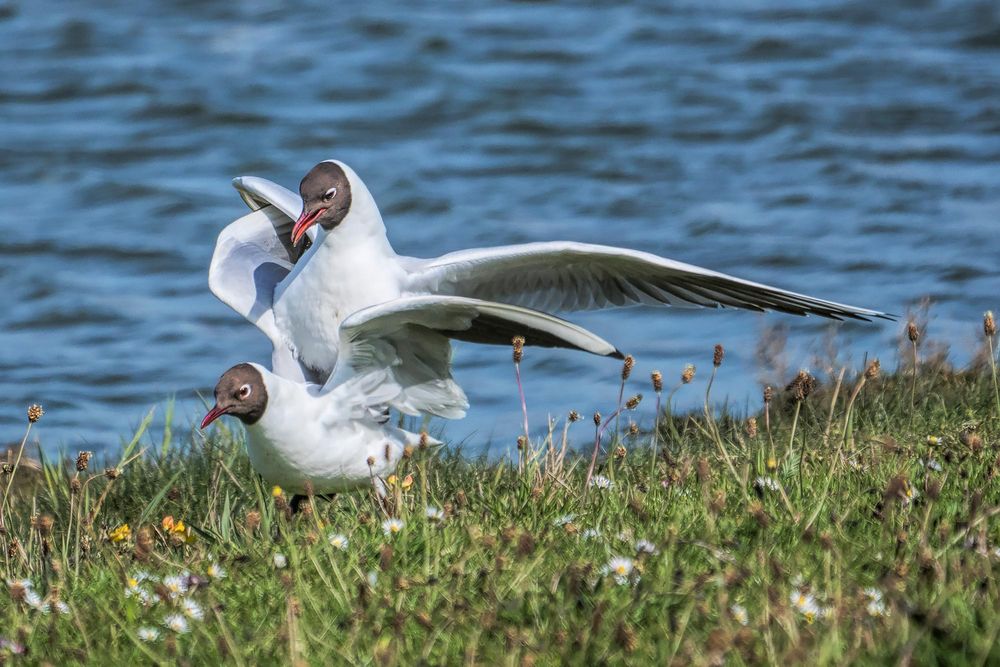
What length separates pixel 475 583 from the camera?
3.78 metres

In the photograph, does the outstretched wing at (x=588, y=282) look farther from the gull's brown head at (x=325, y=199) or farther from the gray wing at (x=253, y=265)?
the gray wing at (x=253, y=265)

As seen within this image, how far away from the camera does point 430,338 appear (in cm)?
548

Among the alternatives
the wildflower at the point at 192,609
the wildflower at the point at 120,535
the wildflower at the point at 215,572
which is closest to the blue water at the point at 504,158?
the wildflower at the point at 120,535

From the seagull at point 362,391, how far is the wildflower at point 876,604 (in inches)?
69.8

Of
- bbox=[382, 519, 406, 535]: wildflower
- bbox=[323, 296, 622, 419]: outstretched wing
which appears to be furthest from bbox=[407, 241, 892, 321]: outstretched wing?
bbox=[382, 519, 406, 535]: wildflower

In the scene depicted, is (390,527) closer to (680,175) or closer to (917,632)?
(917,632)

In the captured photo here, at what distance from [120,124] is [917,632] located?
41.7ft

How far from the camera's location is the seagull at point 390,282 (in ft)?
18.3

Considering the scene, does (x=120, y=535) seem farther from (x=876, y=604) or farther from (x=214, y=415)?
(x=876, y=604)

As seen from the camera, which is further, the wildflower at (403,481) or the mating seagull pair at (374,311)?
the mating seagull pair at (374,311)

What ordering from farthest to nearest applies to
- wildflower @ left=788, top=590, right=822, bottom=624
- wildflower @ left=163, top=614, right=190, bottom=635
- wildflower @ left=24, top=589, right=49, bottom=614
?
wildflower @ left=24, top=589, right=49, bottom=614 < wildflower @ left=163, top=614, right=190, bottom=635 < wildflower @ left=788, top=590, right=822, bottom=624

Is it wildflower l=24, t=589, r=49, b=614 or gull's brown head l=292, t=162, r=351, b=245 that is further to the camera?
gull's brown head l=292, t=162, r=351, b=245

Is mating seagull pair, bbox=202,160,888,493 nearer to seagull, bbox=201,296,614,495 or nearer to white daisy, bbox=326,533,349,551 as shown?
seagull, bbox=201,296,614,495

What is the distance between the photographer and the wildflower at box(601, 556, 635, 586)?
3715 mm
